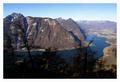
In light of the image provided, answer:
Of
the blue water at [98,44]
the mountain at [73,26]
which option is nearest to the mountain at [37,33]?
the mountain at [73,26]

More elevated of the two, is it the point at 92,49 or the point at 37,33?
the point at 37,33

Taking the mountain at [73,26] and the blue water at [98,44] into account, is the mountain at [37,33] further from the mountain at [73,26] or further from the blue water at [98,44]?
the blue water at [98,44]

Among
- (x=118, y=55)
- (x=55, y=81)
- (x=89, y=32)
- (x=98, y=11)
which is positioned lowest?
(x=55, y=81)

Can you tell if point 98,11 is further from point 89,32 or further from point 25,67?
point 25,67

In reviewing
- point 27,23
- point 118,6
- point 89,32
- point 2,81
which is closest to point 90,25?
point 89,32

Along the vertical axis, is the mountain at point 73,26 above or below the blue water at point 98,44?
above

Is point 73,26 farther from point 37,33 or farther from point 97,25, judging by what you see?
point 37,33

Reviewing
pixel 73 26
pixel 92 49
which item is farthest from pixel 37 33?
pixel 92 49

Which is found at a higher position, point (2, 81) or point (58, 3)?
point (58, 3)
